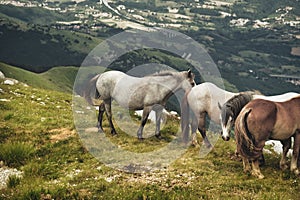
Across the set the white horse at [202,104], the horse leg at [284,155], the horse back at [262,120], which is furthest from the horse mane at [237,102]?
the horse leg at [284,155]

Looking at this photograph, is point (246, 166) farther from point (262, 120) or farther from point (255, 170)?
point (262, 120)

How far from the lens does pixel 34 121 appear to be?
16219 millimetres

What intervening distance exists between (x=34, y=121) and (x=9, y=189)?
7.07 meters

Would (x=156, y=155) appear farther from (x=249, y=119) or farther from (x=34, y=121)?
(x=34, y=121)

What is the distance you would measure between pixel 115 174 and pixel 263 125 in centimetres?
548

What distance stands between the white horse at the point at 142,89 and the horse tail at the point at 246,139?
16.3ft

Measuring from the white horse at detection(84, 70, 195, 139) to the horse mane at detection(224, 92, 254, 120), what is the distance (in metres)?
3.44

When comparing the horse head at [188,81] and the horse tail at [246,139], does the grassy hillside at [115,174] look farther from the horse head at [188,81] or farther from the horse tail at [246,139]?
the horse head at [188,81]

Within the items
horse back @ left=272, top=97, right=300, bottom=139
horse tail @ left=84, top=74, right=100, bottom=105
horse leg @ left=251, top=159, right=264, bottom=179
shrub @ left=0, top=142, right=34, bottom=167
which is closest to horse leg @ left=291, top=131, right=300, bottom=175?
horse back @ left=272, top=97, right=300, bottom=139

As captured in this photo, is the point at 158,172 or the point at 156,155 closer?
the point at 158,172

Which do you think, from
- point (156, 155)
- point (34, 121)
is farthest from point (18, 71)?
point (156, 155)

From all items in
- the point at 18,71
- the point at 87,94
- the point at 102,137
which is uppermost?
the point at 87,94

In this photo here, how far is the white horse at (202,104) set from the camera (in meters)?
14.2

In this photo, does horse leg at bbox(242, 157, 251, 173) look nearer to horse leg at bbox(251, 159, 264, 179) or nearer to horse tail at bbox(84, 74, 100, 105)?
horse leg at bbox(251, 159, 264, 179)
